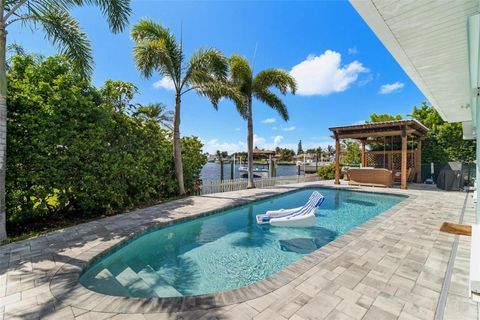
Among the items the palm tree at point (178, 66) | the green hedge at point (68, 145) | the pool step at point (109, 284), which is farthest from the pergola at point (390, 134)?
the pool step at point (109, 284)

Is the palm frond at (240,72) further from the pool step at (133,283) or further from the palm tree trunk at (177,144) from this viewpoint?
the pool step at (133,283)

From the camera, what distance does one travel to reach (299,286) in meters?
2.64

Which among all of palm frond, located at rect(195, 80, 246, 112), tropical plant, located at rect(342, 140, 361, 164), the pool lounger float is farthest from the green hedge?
tropical plant, located at rect(342, 140, 361, 164)

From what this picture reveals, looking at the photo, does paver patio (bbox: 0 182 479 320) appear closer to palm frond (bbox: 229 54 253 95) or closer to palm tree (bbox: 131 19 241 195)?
palm tree (bbox: 131 19 241 195)

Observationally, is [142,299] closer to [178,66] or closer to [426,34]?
[426,34]

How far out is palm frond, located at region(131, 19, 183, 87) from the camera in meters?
7.80

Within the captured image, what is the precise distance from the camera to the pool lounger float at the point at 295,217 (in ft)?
19.0

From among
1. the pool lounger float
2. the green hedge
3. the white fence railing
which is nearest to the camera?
the green hedge

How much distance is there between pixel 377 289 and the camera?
257cm

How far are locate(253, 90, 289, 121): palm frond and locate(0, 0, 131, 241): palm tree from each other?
7616mm

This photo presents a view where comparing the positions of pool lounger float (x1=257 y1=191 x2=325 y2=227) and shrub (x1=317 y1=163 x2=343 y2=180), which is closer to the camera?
pool lounger float (x1=257 y1=191 x2=325 y2=227)

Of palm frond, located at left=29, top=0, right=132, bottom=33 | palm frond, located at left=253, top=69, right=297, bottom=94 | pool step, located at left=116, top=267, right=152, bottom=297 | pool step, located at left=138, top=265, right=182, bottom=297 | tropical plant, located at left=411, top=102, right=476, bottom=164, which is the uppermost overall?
palm frond, located at left=253, top=69, right=297, bottom=94

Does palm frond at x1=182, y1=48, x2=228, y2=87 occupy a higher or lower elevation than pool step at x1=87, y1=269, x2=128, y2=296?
higher

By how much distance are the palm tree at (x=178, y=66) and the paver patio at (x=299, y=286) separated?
225 inches
